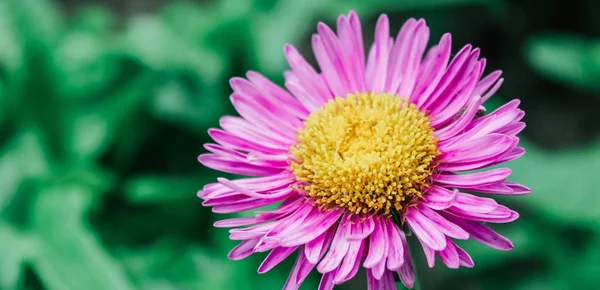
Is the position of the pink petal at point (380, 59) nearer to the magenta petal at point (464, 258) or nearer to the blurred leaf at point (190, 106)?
the magenta petal at point (464, 258)

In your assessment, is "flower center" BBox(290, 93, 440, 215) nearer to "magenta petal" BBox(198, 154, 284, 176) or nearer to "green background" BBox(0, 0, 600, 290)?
"magenta petal" BBox(198, 154, 284, 176)

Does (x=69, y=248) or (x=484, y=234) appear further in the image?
(x=69, y=248)

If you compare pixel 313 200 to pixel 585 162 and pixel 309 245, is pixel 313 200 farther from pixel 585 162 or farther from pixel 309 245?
pixel 585 162

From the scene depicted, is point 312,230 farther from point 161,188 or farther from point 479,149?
point 161,188

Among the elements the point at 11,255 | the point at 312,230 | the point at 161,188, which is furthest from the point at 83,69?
the point at 312,230

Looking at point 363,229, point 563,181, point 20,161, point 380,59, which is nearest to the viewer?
point 363,229

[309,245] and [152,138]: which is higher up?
[152,138]

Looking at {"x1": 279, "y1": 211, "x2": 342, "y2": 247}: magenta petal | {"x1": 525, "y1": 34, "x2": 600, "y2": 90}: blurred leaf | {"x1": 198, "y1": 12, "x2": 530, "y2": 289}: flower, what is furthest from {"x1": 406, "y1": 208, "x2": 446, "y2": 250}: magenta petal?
{"x1": 525, "y1": 34, "x2": 600, "y2": 90}: blurred leaf

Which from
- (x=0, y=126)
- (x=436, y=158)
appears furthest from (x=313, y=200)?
(x=0, y=126)
